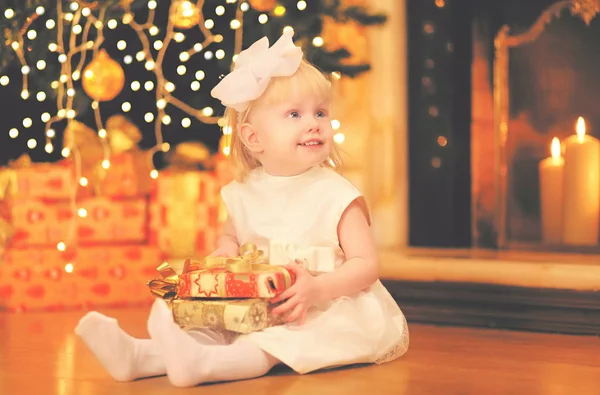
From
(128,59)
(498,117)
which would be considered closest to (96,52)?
(128,59)

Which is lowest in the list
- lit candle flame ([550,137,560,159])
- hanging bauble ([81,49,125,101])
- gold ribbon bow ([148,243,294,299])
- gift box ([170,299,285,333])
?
gift box ([170,299,285,333])

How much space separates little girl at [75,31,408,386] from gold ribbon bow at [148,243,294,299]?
43mm

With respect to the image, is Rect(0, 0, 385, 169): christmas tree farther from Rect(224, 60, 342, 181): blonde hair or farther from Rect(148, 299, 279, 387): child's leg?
Rect(148, 299, 279, 387): child's leg

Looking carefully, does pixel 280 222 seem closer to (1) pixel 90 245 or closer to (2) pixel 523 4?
(1) pixel 90 245

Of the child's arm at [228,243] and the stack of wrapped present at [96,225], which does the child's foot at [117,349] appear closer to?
the child's arm at [228,243]

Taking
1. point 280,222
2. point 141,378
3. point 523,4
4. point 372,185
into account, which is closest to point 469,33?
point 523,4

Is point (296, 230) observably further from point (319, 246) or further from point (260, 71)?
point (260, 71)

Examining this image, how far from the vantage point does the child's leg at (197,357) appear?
1.20 metres

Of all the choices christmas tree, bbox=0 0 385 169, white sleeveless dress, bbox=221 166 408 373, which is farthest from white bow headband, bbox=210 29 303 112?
christmas tree, bbox=0 0 385 169

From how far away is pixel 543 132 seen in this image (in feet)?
8.02

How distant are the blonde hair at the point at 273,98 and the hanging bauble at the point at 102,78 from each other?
0.93m

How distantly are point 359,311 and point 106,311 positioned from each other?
1059 mm

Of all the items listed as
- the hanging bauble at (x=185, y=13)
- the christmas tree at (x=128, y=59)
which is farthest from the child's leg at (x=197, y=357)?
the hanging bauble at (x=185, y=13)

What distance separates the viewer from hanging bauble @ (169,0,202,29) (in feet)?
7.89
